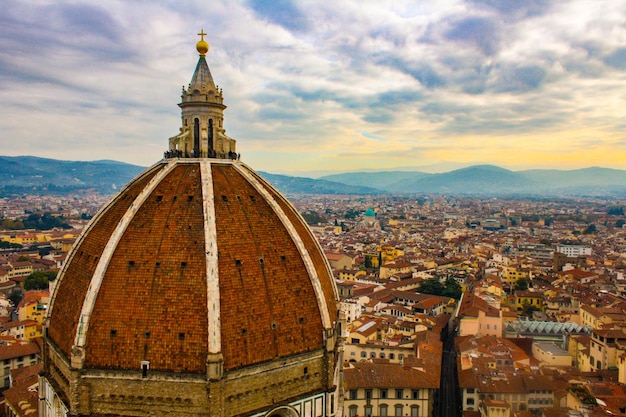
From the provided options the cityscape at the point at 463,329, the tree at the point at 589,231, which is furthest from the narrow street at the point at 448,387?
the tree at the point at 589,231

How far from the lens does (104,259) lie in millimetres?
13000

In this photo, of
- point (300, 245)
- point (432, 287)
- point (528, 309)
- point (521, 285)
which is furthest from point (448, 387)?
point (521, 285)

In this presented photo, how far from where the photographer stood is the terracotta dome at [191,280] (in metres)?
12.3

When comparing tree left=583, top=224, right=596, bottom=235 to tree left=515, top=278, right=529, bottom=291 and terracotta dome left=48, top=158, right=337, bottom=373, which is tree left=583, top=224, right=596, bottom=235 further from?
terracotta dome left=48, top=158, right=337, bottom=373

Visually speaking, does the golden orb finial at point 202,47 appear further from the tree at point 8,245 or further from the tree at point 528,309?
the tree at point 8,245

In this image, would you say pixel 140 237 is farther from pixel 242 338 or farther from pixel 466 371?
pixel 466 371

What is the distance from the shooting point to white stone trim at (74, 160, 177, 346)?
12.4 m

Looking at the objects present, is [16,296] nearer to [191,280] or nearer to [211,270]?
[191,280]

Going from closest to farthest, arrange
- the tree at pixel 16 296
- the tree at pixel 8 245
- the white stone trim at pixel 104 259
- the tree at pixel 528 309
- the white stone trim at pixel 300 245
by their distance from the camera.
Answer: the white stone trim at pixel 104 259 < the white stone trim at pixel 300 245 < the tree at pixel 528 309 < the tree at pixel 16 296 < the tree at pixel 8 245

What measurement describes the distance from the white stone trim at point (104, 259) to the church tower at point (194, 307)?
27 mm

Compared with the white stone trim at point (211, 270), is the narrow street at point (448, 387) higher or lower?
lower

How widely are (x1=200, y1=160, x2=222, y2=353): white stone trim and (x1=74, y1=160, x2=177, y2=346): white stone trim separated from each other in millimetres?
1505

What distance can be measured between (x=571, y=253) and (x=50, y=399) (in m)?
100.0

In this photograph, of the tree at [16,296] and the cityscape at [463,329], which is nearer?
the cityscape at [463,329]
